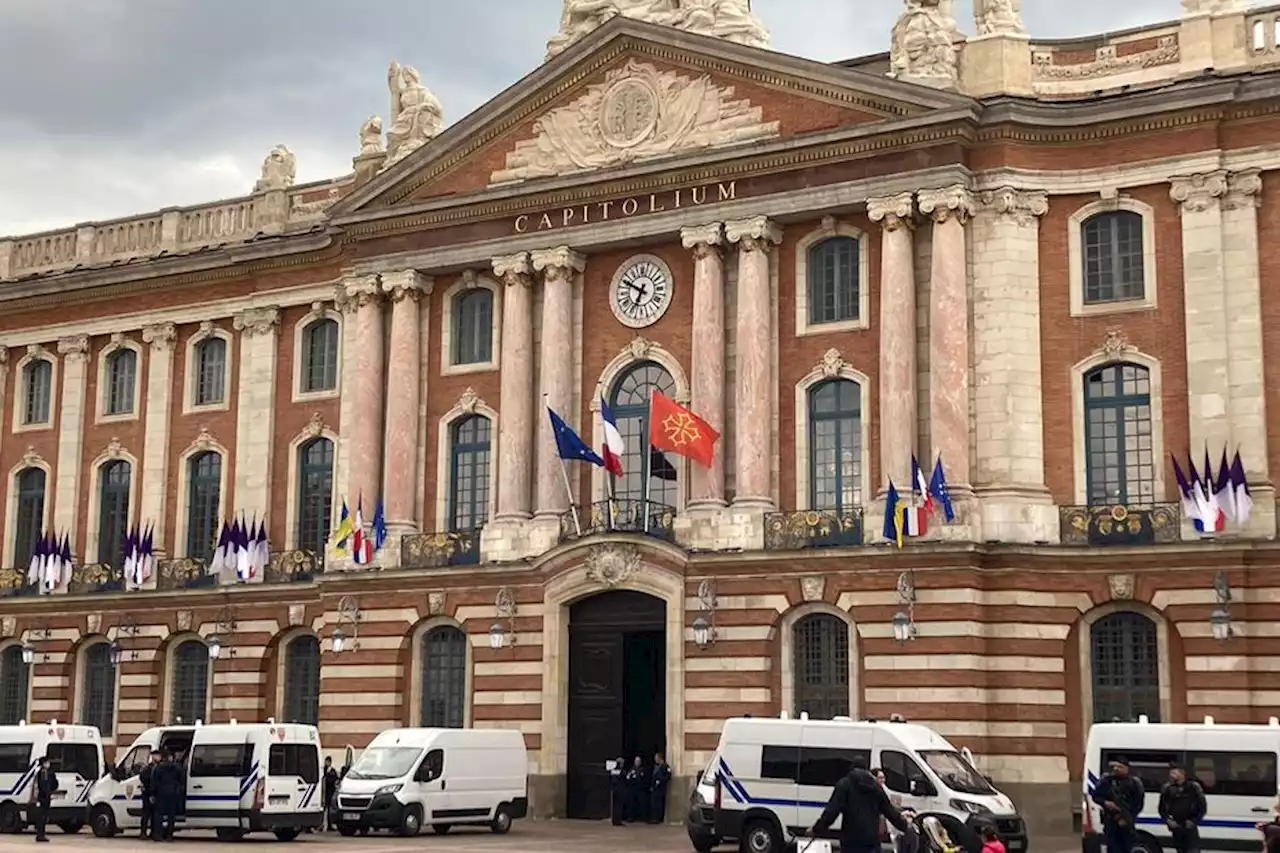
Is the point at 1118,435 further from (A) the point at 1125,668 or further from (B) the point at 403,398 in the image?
(B) the point at 403,398

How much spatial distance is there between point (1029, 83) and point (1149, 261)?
189 inches

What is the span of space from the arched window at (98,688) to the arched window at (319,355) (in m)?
9.67

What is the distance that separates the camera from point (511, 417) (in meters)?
44.0

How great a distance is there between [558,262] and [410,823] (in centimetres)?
1426

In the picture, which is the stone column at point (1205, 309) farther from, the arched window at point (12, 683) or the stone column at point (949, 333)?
the arched window at point (12, 683)

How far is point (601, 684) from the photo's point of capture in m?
42.6

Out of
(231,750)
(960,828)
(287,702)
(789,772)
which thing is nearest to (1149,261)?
(789,772)

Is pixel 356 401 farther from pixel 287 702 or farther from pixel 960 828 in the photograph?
pixel 960 828

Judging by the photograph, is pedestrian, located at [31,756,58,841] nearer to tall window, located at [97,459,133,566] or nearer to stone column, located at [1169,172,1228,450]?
tall window, located at [97,459,133,566]

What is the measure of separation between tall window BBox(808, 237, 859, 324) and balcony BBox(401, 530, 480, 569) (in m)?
9.90

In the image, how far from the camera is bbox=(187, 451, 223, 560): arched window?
50.7 meters

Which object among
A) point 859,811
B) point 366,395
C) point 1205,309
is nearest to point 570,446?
point 366,395

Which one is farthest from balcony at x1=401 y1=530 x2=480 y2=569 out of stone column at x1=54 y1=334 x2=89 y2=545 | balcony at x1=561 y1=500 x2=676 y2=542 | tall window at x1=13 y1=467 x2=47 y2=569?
tall window at x1=13 y1=467 x2=47 y2=569

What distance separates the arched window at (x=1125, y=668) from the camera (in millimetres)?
37562
